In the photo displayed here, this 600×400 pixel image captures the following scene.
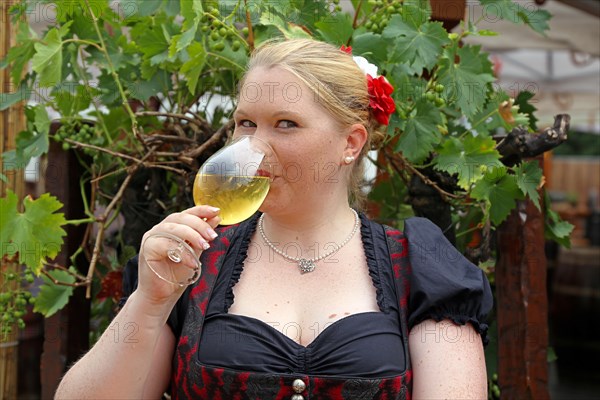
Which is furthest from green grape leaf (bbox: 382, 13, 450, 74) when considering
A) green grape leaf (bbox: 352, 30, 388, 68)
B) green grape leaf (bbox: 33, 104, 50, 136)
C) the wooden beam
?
the wooden beam

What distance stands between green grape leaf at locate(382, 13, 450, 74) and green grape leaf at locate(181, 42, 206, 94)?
46 centimetres

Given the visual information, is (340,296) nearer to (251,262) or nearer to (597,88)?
(251,262)

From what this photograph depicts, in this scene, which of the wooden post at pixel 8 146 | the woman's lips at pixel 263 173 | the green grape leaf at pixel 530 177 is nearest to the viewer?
the woman's lips at pixel 263 173

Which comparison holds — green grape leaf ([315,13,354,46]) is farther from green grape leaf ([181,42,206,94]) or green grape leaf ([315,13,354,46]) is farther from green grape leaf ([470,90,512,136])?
green grape leaf ([470,90,512,136])

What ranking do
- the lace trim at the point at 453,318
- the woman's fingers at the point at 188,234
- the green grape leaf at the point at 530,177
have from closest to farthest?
1. the woman's fingers at the point at 188,234
2. the lace trim at the point at 453,318
3. the green grape leaf at the point at 530,177

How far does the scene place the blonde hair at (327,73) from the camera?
163 centimetres

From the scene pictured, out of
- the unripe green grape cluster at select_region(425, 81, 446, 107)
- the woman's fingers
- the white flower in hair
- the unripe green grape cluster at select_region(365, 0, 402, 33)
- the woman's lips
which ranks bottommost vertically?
the woman's fingers

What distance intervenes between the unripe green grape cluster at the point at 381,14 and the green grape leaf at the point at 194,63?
1.49ft

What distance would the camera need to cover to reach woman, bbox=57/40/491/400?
5.00 feet

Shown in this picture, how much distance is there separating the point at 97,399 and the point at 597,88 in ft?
18.3

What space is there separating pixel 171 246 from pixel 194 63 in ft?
2.71

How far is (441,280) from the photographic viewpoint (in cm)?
159

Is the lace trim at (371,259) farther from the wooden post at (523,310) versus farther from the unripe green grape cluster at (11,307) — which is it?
the unripe green grape cluster at (11,307)

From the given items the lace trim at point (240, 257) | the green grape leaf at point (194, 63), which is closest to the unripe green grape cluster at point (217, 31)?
the green grape leaf at point (194, 63)
